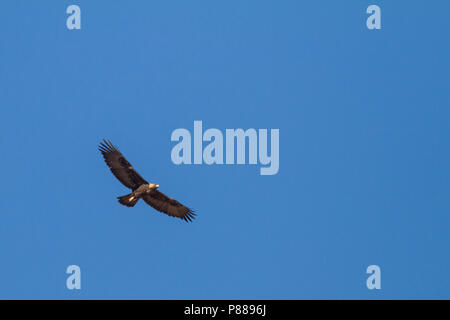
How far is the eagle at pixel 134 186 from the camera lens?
1958cm

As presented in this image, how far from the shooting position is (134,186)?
1994 centimetres

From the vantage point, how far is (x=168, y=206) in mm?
20625

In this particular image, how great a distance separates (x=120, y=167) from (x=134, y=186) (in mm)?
602

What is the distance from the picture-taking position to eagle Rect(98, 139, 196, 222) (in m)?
19.6

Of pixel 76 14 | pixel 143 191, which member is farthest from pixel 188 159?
pixel 76 14

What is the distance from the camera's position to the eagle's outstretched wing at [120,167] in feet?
64.2

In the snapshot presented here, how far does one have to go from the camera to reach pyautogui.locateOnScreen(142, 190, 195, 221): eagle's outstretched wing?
20406 millimetres

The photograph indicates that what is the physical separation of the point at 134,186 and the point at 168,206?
117cm

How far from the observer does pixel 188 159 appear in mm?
22281

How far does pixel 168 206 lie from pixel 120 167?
173 cm

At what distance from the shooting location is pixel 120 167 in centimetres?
1972

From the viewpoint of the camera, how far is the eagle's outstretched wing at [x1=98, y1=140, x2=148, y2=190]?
19.6 m
